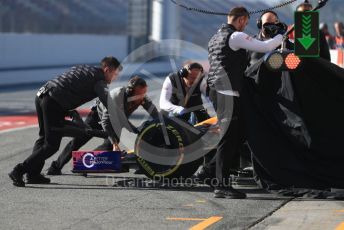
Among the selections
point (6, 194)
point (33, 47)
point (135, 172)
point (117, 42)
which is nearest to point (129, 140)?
point (135, 172)

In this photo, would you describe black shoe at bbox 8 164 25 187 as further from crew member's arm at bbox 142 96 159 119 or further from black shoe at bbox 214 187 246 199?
black shoe at bbox 214 187 246 199

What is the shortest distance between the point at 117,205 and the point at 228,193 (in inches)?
44.6

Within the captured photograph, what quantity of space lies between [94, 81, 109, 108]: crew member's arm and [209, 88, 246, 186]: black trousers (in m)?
1.28

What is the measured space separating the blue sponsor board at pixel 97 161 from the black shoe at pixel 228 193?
4.36 feet

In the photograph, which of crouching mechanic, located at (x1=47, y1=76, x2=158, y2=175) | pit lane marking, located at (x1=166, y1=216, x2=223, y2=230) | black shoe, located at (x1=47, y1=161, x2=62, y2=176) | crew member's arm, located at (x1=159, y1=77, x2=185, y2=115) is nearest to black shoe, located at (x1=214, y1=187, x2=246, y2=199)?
pit lane marking, located at (x1=166, y1=216, x2=223, y2=230)

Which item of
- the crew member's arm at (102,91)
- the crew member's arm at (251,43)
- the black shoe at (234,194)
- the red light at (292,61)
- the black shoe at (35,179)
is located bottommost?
the black shoe at (234,194)

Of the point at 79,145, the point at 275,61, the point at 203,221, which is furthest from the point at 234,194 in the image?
the point at 79,145

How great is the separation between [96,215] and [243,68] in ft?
7.24

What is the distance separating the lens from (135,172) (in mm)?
9812

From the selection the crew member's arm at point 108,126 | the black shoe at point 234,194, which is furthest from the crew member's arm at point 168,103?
the black shoe at point 234,194

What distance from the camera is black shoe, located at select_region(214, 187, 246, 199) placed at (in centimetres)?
852

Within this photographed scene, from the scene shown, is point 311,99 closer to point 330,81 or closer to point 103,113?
point 330,81

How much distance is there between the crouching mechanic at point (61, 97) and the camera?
939 centimetres

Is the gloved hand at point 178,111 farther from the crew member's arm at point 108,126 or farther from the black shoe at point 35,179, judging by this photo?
the black shoe at point 35,179
